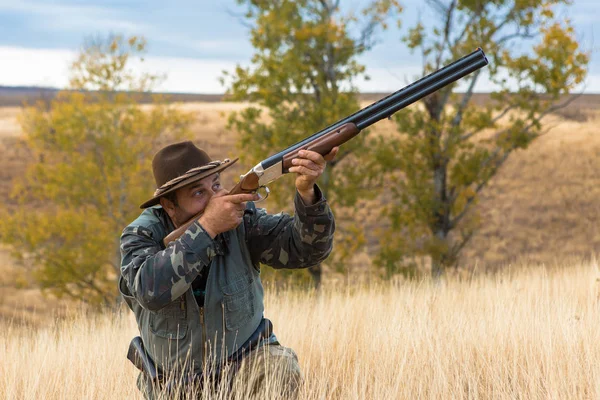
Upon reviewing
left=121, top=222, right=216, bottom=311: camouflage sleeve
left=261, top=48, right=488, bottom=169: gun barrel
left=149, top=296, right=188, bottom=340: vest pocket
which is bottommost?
left=149, top=296, right=188, bottom=340: vest pocket

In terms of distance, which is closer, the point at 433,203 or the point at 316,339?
the point at 316,339

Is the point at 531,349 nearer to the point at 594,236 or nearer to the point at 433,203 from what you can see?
the point at 433,203

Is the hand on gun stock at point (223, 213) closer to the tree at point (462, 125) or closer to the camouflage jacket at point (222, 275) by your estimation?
the camouflage jacket at point (222, 275)

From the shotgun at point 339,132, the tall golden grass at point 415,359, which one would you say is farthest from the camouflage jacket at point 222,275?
the tall golden grass at point 415,359

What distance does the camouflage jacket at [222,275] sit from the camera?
3926 mm

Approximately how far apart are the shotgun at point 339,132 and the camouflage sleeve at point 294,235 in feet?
0.73

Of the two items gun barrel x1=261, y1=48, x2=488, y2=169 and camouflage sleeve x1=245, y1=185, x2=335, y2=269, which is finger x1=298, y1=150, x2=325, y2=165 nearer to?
camouflage sleeve x1=245, y1=185, x2=335, y2=269

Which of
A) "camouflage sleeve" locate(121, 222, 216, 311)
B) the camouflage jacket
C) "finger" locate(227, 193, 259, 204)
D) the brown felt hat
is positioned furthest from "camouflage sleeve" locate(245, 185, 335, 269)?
"camouflage sleeve" locate(121, 222, 216, 311)

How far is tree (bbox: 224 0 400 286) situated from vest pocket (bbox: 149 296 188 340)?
14.4m

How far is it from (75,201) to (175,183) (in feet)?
67.6

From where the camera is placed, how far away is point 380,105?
4.20 meters

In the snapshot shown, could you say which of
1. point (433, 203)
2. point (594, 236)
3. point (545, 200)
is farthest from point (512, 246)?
point (433, 203)

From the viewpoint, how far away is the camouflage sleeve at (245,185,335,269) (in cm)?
392

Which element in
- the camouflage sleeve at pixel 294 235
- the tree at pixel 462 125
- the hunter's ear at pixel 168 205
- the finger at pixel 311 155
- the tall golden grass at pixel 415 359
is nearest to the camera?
the finger at pixel 311 155
